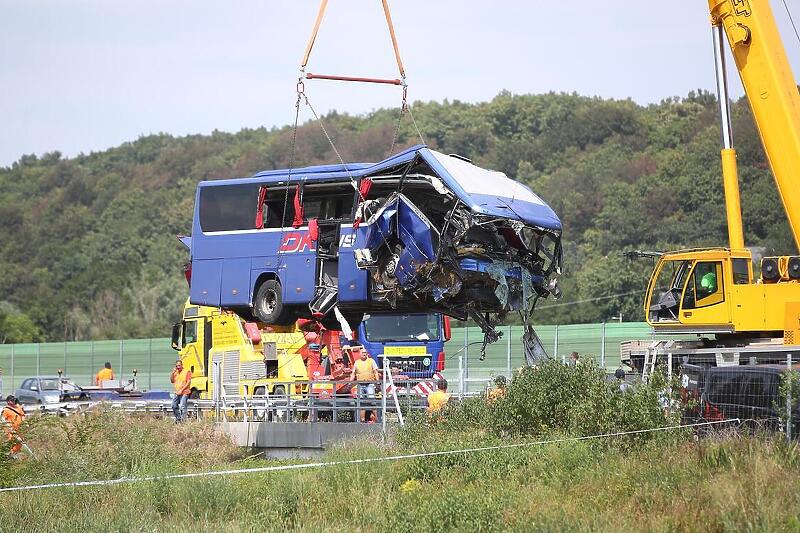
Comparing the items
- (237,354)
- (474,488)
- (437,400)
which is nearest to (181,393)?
(237,354)


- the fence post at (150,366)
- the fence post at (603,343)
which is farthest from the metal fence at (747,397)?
the fence post at (150,366)

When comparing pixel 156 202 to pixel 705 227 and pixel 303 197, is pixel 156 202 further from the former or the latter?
pixel 303 197

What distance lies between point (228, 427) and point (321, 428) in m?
2.63

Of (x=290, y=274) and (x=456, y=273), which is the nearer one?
(x=456, y=273)

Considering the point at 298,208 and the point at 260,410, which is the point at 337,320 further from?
the point at 260,410

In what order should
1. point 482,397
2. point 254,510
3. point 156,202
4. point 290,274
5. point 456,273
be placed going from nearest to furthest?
point 254,510, point 456,273, point 482,397, point 290,274, point 156,202

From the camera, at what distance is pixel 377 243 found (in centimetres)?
1969

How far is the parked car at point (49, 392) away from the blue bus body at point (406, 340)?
9.84m

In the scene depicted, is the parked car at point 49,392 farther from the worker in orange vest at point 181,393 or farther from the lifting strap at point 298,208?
the lifting strap at point 298,208

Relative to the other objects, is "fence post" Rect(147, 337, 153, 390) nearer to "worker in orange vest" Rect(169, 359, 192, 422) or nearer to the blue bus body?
the blue bus body

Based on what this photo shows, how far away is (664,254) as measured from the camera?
23562mm

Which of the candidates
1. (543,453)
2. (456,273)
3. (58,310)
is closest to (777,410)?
→ (543,453)

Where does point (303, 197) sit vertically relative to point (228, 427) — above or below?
above

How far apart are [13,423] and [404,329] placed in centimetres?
1206
